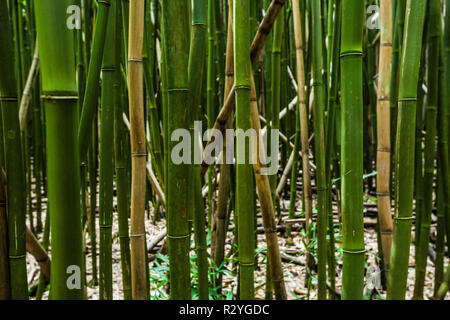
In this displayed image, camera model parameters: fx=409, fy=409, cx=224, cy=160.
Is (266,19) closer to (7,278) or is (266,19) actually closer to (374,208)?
(7,278)

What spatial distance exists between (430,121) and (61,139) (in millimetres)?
843

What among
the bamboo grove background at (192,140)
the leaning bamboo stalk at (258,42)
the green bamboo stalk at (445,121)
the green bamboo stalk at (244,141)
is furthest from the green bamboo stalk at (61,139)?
the green bamboo stalk at (445,121)

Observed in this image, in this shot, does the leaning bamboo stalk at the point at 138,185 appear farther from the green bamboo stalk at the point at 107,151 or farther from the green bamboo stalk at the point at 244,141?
the green bamboo stalk at the point at 244,141

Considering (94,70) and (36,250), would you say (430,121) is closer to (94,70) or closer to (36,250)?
(94,70)

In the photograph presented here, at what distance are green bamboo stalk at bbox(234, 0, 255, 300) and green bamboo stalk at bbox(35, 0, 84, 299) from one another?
0.88 feet

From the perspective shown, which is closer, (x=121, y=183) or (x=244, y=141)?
(x=244, y=141)

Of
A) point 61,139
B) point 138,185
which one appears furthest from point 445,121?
point 61,139

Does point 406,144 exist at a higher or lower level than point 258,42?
lower

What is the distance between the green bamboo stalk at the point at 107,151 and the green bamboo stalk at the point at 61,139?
0.93 ft

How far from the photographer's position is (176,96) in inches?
20.2

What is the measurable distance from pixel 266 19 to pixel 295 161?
0.82 metres

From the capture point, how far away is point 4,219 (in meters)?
0.58

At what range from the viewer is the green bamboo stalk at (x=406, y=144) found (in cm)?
57
